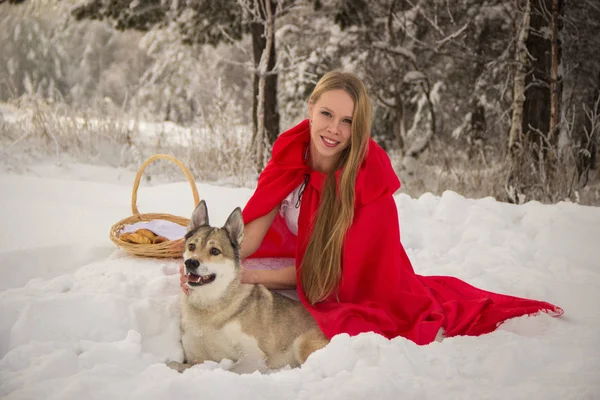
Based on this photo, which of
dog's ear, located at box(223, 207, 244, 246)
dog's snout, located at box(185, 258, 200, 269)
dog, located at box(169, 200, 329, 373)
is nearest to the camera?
dog's snout, located at box(185, 258, 200, 269)

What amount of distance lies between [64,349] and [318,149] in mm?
1936

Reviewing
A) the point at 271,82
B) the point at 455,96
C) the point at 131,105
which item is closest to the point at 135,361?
the point at 271,82

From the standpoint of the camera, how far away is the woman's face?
3246 mm

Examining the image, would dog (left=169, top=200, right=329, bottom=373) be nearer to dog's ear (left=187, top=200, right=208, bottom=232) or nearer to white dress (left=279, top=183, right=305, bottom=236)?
dog's ear (left=187, top=200, right=208, bottom=232)

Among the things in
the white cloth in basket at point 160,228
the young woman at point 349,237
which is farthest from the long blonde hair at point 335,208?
the white cloth in basket at point 160,228

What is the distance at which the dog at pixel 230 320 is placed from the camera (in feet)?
9.81

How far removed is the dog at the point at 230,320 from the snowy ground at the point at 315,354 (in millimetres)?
→ 151

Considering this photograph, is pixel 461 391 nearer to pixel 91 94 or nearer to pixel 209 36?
pixel 209 36

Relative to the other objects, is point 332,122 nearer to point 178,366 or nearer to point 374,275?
point 374,275

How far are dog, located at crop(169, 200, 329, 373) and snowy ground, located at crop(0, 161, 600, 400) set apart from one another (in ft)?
0.49

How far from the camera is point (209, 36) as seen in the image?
11.1 metres

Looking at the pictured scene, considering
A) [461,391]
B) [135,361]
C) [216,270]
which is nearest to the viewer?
[461,391]

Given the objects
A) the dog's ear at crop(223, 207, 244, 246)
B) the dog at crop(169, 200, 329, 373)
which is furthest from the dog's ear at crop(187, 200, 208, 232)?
the dog's ear at crop(223, 207, 244, 246)

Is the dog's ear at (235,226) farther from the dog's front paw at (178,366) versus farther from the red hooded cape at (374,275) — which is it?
the dog's front paw at (178,366)
